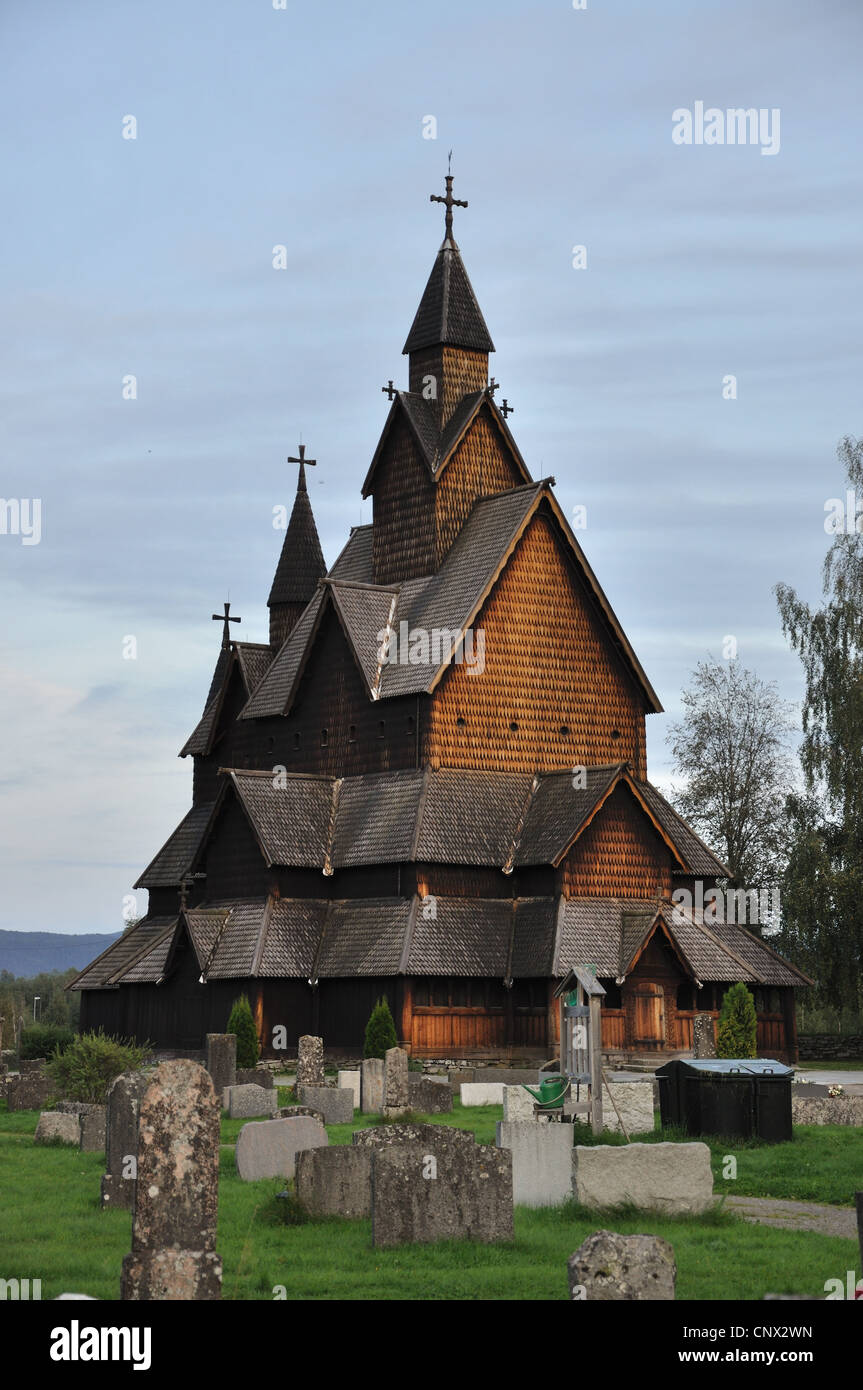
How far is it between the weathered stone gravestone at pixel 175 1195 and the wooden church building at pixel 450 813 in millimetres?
32190

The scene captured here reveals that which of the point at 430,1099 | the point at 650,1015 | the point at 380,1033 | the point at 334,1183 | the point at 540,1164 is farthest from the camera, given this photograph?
the point at 650,1015

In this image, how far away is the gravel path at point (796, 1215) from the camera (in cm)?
1670

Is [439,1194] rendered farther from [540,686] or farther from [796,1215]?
[540,686]

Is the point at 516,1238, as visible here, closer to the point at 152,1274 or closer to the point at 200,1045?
the point at 152,1274

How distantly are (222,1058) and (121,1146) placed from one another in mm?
16159

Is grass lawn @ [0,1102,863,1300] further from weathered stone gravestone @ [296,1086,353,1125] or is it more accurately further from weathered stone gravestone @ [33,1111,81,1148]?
weathered stone gravestone @ [296,1086,353,1125]

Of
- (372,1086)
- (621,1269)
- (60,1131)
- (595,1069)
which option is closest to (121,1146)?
(60,1131)

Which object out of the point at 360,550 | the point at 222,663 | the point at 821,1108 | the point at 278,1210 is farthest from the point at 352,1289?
the point at 222,663

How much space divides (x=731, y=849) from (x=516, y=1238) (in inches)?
2044

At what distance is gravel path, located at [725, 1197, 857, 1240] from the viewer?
54.8 ft

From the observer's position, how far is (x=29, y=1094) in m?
34.2

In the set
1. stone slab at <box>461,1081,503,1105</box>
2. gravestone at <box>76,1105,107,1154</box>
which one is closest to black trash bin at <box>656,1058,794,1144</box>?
gravestone at <box>76,1105,107,1154</box>

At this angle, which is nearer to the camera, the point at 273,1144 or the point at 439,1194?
the point at 439,1194

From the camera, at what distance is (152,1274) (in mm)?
11164
